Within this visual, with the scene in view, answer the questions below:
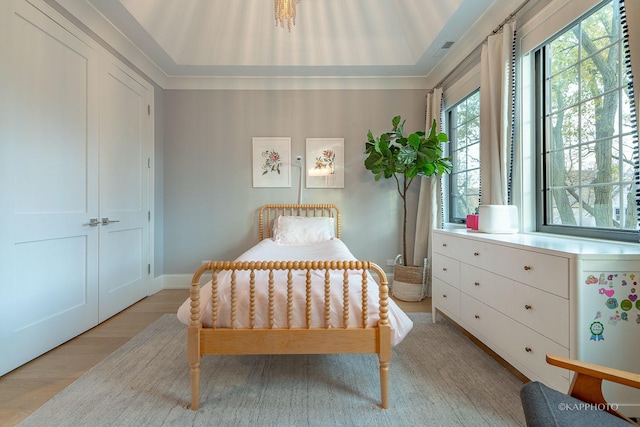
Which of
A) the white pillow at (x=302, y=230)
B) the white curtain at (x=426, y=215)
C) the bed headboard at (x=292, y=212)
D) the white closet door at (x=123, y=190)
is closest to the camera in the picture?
the white closet door at (x=123, y=190)

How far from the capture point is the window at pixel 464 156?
299cm

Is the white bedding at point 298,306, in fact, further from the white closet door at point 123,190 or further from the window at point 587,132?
the white closet door at point 123,190

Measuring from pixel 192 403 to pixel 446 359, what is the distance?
1631mm

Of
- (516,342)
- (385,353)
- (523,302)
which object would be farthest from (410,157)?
(385,353)

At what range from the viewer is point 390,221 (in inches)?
149

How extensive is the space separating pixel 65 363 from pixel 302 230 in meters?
2.19

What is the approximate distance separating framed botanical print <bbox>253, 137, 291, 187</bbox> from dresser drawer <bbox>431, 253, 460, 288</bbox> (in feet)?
6.91

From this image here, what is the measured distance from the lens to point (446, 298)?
2459 millimetres

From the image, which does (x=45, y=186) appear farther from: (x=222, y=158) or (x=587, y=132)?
(x=587, y=132)

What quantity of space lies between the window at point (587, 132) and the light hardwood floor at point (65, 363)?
1632mm

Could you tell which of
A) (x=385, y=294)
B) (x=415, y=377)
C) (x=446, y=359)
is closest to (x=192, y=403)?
(x=385, y=294)

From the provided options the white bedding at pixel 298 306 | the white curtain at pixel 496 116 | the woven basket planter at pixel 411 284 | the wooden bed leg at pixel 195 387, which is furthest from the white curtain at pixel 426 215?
the wooden bed leg at pixel 195 387

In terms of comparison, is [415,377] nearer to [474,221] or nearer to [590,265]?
[590,265]

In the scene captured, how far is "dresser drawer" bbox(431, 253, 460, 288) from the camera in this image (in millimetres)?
2293
